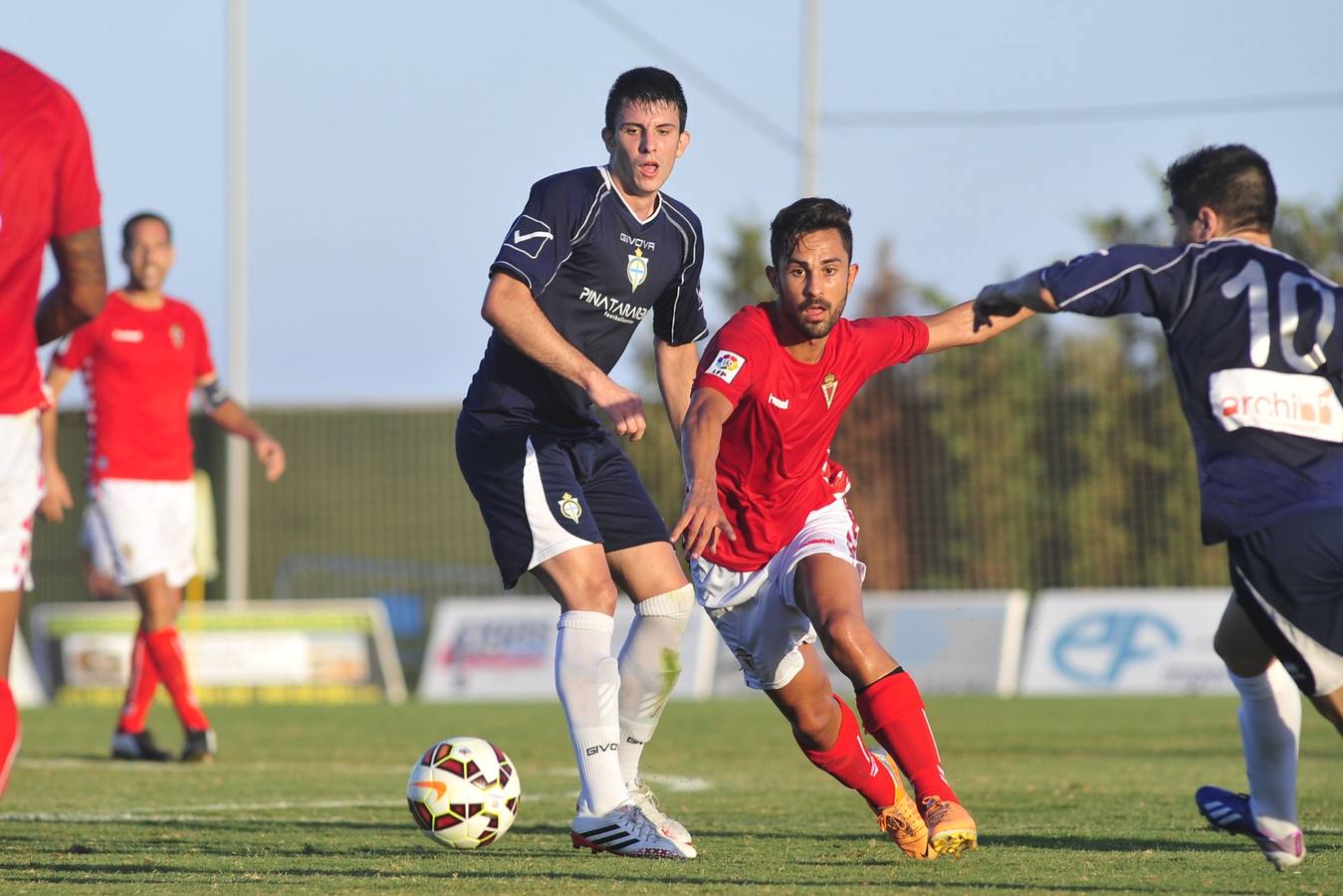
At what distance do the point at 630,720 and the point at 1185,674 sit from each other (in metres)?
Result: 12.0

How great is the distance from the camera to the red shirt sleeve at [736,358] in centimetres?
554

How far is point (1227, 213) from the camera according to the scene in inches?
185

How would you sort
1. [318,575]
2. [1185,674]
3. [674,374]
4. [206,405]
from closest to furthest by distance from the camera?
[674,374] < [206,405] < [1185,674] < [318,575]

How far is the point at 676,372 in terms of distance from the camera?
253 inches

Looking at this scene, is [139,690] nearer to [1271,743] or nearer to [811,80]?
[1271,743]

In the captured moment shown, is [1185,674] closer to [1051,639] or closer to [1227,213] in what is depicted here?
[1051,639]

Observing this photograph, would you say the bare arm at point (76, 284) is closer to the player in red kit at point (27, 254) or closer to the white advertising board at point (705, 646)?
the player in red kit at point (27, 254)

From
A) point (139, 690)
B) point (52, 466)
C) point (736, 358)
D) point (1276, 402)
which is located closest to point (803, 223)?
point (736, 358)

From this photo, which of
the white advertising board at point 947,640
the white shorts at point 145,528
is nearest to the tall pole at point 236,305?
the white advertising board at point 947,640

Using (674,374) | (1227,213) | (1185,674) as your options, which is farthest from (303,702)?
(1227,213)

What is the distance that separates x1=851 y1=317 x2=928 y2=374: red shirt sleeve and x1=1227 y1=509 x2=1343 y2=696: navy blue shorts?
1.63 metres

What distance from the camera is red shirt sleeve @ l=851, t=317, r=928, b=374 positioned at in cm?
594

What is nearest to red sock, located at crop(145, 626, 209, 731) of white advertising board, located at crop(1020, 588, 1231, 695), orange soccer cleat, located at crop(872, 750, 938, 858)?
orange soccer cleat, located at crop(872, 750, 938, 858)

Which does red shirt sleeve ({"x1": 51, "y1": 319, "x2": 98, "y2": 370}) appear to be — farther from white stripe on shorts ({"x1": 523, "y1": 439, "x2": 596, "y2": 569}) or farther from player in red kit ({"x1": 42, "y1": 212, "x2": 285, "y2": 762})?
white stripe on shorts ({"x1": 523, "y1": 439, "x2": 596, "y2": 569})
